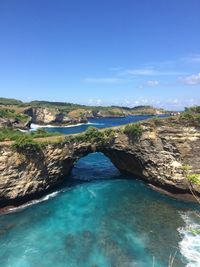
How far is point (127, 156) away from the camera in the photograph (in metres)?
40.9

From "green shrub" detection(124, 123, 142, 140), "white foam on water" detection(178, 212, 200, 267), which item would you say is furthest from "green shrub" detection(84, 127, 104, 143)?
"white foam on water" detection(178, 212, 200, 267)

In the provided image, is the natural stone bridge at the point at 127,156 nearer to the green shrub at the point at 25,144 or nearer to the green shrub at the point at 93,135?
the green shrub at the point at 25,144

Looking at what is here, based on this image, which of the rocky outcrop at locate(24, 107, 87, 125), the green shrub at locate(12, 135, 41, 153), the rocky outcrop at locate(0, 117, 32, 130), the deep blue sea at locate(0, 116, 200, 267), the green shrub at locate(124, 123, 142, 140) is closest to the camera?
the deep blue sea at locate(0, 116, 200, 267)

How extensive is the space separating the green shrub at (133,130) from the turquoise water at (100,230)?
720cm

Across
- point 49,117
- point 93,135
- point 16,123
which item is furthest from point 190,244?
point 49,117

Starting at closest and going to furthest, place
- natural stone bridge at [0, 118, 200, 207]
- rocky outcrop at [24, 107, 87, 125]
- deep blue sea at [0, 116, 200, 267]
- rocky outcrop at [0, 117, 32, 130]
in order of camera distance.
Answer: deep blue sea at [0, 116, 200, 267] → natural stone bridge at [0, 118, 200, 207] → rocky outcrop at [0, 117, 32, 130] → rocky outcrop at [24, 107, 87, 125]

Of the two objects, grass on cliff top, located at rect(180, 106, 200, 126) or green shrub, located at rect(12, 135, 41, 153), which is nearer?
green shrub, located at rect(12, 135, 41, 153)

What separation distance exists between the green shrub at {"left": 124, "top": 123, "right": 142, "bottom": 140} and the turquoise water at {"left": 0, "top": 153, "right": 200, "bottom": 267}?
23.6 ft

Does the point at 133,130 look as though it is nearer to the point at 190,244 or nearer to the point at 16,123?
the point at 190,244

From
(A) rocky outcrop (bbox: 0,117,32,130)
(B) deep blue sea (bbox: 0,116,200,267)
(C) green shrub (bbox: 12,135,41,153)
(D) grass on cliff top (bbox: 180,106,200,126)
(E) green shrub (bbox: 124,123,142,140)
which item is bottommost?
(B) deep blue sea (bbox: 0,116,200,267)

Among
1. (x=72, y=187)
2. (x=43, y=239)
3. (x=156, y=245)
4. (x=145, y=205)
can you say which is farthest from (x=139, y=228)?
(x=72, y=187)

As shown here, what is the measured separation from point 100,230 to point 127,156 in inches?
610

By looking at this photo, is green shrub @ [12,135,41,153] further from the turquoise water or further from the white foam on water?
the white foam on water

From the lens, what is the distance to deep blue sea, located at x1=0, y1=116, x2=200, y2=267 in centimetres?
2277
